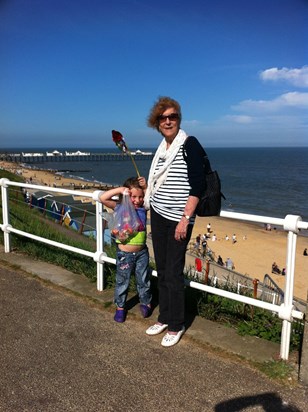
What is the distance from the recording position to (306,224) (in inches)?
107

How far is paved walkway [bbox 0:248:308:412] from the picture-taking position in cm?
244

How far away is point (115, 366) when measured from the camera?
2.83m

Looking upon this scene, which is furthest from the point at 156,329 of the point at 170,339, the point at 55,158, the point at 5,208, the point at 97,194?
the point at 55,158

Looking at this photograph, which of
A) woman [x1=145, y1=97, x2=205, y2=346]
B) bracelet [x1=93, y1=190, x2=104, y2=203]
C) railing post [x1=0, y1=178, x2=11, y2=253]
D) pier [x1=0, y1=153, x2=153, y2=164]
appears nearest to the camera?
woman [x1=145, y1=97, x2=205, y2=346]

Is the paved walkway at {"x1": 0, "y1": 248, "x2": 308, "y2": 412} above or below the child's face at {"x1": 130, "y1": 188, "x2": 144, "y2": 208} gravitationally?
below

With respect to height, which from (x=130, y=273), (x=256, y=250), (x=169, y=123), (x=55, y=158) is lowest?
(x=256, y=250)

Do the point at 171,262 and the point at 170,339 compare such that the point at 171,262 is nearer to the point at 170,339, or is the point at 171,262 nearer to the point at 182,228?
the point at 182,228

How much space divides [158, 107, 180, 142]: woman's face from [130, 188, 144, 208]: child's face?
2.02 ft

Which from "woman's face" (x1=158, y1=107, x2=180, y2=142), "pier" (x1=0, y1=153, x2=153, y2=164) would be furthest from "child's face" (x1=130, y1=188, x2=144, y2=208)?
"pier" (x1=0, y1=153, x2=153, y2=164)

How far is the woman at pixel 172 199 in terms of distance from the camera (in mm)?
2916

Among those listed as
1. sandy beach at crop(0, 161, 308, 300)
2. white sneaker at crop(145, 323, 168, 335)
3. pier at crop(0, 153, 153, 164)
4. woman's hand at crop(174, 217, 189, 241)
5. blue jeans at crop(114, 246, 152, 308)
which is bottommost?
sandy beach at crop(0, 161, 308, 300)

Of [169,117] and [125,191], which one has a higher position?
[169,117]

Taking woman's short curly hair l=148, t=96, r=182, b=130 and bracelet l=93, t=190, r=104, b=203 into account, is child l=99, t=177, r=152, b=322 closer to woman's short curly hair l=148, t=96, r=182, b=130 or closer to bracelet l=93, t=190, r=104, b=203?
bracelet l=93, t=190, r=104, b=203

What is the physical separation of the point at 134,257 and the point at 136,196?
0.55m
